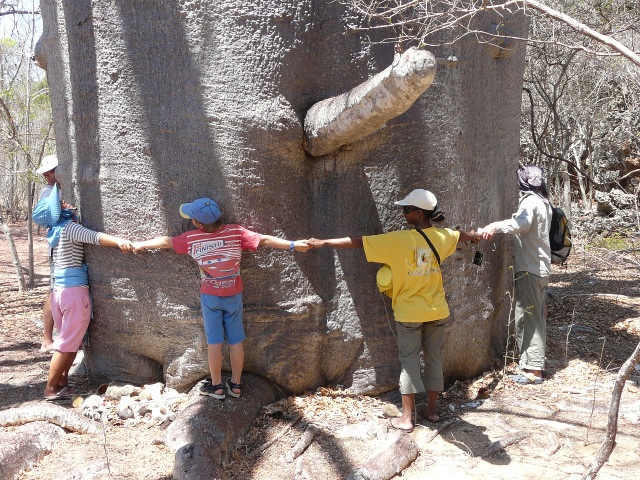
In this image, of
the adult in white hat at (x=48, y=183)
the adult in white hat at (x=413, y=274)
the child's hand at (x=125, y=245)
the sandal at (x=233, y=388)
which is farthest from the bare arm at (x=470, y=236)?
the adult in white hat at (x=48, y=183)

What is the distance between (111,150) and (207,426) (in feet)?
6.42

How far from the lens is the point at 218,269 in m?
4.23

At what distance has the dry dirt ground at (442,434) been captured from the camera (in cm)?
381

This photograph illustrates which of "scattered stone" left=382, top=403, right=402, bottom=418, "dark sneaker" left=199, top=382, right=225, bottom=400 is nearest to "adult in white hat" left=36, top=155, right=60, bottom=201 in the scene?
"dark sneaker" left=199, top=382, right=225, bottom=400

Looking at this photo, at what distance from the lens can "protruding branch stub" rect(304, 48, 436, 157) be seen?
344 centimetres

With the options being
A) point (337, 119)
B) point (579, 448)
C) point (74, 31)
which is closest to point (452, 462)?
point (579, 448)

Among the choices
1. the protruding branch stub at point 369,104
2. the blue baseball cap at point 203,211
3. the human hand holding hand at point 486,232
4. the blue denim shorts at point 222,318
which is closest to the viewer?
the protruding branch stub at point 369,104

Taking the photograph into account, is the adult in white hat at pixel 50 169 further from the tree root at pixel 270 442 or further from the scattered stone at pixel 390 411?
the scattered stone at pixel 390 411

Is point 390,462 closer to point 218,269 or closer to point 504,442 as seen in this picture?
point 504,442

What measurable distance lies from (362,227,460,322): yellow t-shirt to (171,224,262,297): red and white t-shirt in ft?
2.62

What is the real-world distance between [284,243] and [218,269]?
452 mm

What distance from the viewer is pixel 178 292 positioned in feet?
14.8

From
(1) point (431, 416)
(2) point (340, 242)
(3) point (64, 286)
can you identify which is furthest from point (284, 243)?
(3) point (64, 286)

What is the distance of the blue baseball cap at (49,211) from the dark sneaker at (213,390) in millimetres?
1563
